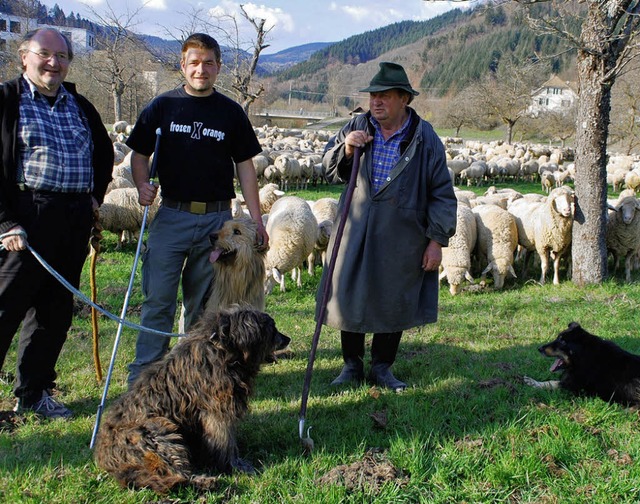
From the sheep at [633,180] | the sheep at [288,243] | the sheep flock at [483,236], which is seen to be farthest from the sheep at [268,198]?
the sheep at [633,180]

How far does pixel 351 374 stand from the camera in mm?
5012

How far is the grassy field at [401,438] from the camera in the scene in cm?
325

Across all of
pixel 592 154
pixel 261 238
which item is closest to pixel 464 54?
pixel 592 154

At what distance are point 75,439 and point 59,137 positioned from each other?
7.02 ft

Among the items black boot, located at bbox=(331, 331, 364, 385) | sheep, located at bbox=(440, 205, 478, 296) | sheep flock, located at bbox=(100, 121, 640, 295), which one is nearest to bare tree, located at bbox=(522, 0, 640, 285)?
sheep flock, located at bbox=(100, 121, 640, 295)

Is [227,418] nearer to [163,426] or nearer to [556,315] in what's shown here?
[163,426]

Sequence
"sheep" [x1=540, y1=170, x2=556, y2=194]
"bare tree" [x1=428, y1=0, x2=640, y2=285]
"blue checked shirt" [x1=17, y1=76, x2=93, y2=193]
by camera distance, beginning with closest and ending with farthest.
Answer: "blue checked shirt" [x1=17, y1=76, x2=93, y2=193]
"bare tree" [x1=428, y1=0, x2=640, y2=285]
"sheep" [x1=540, y1=170, x2=556, y2=194]

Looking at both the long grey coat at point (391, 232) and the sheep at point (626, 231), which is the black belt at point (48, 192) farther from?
the sheep at point (626, 231)

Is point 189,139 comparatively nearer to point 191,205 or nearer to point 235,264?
point 191,205

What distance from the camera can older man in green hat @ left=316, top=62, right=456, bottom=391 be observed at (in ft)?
14.5

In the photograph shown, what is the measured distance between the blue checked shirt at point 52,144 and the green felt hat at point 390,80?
2.17m

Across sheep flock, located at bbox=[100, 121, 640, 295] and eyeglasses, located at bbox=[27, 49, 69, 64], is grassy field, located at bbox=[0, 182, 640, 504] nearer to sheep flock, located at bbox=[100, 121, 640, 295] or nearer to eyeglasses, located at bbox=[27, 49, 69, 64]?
eyeglasses, located at bbox=[27, 49, 69, 64]

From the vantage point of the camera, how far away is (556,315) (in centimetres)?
738

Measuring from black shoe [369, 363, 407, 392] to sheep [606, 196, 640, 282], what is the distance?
6809 mm
